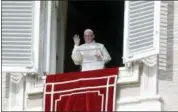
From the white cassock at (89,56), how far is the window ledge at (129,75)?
0.44 metres

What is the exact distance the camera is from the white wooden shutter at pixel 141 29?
53.6ft

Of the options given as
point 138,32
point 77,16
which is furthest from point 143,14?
point 77,16

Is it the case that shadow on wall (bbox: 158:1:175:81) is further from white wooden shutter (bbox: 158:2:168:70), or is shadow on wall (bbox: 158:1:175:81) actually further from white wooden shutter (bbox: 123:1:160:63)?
white wooden shutter (bbox: 123:1:160:63)

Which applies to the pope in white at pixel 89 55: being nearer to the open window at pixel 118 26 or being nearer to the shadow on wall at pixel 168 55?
the open window at pixel 118 26

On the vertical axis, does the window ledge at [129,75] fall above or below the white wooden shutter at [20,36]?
below

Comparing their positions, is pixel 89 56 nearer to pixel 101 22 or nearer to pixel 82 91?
pixel 82 91

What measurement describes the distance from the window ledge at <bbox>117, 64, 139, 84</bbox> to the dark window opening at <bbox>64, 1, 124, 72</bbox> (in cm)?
169

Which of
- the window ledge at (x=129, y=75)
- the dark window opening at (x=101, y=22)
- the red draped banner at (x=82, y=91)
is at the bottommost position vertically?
the red draped banner at (x=82, y=91)

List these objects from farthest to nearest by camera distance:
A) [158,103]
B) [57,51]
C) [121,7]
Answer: [121,7] → [57,51] → [158,103]

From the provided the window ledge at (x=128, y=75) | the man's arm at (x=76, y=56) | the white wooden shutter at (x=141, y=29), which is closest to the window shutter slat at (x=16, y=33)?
the man's arm at (x=76, y=56)

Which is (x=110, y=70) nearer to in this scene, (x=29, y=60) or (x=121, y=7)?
(x=29, y=60)

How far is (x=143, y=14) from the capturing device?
16.5m

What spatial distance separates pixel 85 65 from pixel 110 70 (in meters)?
0.54

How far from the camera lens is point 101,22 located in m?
20.2
